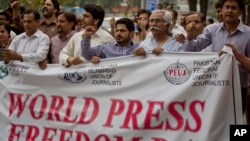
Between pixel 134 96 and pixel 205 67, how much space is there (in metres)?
0.81

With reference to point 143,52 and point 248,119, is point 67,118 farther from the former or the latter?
point 248,119

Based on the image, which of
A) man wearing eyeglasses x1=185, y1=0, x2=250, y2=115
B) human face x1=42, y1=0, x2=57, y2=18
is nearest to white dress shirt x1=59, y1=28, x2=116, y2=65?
man wearing eyeglasses x1=185, y1=0, x2=250, y2=115

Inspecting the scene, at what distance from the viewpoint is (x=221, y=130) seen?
5.61 metres

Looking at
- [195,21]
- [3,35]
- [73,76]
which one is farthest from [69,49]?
[195,21]

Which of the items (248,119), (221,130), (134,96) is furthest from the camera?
(248,119)

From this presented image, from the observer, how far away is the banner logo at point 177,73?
575cm

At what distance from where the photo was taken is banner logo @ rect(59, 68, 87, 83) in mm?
6293

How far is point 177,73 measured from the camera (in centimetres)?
580

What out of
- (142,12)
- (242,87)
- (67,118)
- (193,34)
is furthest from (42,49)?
(142,12)

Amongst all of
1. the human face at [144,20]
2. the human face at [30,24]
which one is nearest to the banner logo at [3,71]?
the human face at [30,24]

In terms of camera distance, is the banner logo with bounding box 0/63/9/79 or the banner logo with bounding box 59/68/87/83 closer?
the banner logo with bounding box 59/68/87/83

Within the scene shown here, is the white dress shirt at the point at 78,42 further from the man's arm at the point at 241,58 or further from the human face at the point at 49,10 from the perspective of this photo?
the man's arm at the point at 241,58

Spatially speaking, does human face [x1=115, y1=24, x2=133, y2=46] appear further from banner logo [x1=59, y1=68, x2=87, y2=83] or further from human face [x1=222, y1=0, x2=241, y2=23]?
human face [x1=222, y1=0, x2=241, y2=23]

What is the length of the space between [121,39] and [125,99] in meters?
0.74
